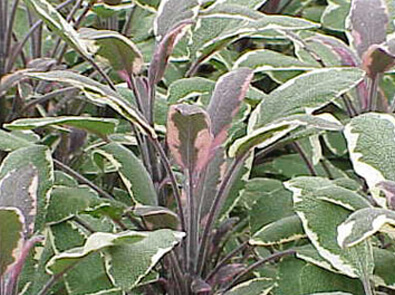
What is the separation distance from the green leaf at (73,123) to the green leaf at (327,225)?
0.22 meters

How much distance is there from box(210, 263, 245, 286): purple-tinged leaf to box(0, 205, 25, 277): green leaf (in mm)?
241

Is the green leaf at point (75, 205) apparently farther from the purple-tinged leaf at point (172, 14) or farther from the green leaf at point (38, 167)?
the purple-tinged leaf at point (172, 14)

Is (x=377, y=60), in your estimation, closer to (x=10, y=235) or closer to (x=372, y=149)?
(x=372, y=149)

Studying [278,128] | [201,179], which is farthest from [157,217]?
[278,128]

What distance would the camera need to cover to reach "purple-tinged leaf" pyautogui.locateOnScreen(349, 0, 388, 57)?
0.96 meters

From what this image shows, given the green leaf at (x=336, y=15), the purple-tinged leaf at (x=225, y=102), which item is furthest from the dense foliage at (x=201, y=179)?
the green leaf at (x=336, y=15)

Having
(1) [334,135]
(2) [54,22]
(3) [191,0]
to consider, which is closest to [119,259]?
(2) [54,22]

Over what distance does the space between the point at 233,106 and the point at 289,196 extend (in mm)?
220

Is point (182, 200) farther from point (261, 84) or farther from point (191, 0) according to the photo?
point (261, 84)

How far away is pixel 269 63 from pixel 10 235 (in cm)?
45

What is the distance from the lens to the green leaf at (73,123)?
794mm

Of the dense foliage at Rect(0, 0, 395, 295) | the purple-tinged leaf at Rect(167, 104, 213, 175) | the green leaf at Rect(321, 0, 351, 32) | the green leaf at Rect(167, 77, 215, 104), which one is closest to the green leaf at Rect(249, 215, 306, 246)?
the dense foliage at Rect(0, 0, 395, 295)

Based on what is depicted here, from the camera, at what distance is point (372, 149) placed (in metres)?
0.75

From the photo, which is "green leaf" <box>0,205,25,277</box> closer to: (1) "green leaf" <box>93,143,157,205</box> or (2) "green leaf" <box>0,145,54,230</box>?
(2) "green leaf" <box>0,145,54,230</box>
